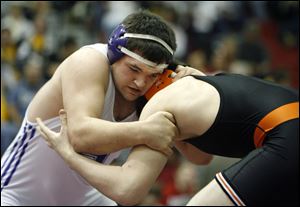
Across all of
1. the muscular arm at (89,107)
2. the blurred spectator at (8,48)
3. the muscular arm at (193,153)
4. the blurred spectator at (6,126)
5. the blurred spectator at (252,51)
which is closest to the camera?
the muscular arm at (89,107)

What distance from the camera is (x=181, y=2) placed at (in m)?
8.47

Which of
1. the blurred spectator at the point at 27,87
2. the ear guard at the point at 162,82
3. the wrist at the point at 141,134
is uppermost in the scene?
the ear guard at the point at 162,82

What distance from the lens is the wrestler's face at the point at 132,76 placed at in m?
3.35

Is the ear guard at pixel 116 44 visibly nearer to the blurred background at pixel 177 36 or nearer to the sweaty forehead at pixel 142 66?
the sweaty forehead at pixel 142 66

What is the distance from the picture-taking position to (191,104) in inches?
108

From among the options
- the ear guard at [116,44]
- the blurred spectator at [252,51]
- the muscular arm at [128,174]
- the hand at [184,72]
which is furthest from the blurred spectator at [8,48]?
the muscular arm at [128,174]

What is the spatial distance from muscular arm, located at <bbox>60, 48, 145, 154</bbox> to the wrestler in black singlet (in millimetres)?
358

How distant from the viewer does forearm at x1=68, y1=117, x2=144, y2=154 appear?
2904 millimetres

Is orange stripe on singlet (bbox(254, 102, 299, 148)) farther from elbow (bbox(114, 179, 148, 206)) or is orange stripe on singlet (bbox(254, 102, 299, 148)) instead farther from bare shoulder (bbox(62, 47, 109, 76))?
bare shoulder (bbox(62, 47, 109, 76))

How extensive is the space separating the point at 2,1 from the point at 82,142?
3.82 metres

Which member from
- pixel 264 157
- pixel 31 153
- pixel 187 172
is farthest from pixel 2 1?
pixel 264 157

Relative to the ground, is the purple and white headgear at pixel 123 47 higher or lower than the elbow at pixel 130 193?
higher

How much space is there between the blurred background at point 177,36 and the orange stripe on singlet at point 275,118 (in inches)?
169

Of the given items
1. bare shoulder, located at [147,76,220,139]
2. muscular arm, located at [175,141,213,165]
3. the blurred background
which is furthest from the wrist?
the blurred background
